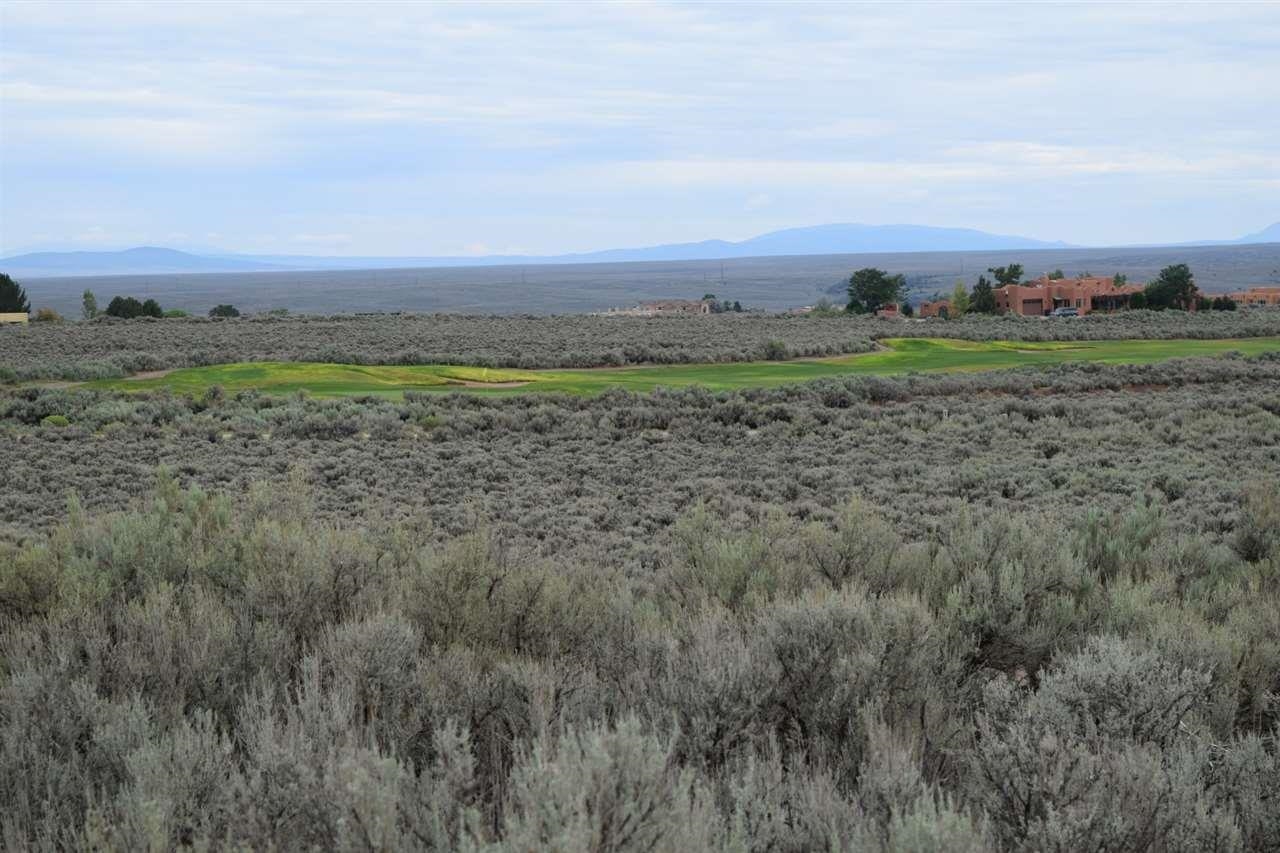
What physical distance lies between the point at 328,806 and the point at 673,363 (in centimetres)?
4338

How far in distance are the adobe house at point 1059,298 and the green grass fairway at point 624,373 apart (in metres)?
45.7

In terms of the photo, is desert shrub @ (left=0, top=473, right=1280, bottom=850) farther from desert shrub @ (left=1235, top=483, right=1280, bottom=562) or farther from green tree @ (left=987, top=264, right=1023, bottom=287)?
green tree @ (left=987, top=264, right=1023, bottom=287)

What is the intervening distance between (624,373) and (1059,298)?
65521 millimetres

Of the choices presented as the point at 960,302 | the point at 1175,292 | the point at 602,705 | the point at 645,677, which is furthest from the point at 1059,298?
the point at 602,705

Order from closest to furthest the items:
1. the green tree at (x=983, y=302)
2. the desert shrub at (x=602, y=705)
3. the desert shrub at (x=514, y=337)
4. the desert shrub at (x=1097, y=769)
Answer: the desert shrub at (x=602, y=705) → the desert shrub at (x=1097, y=769) → the desert shrub at (x=514, y=337) → the green tree at (x=983, y=302)

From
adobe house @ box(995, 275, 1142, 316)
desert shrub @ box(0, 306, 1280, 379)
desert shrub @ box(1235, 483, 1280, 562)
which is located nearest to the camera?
desert shrub @ box(1235, 483, 1280, 562)

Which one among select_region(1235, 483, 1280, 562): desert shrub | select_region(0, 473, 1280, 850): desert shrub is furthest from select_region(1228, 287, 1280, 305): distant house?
select_region(0, 473, 1280, 850): desert shrub

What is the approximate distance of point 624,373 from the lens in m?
41.9

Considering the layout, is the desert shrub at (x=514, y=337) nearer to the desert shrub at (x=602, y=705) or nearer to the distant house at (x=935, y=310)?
the distant house at (x=935, y=310)

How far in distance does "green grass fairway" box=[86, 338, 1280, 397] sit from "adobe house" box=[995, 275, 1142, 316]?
150 feet

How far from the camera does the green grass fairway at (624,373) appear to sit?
115ft

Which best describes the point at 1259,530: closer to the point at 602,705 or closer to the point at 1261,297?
the point at 602,705

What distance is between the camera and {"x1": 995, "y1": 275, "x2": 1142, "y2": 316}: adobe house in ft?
308

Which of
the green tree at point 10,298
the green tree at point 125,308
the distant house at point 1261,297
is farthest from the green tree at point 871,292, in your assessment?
the green tree at point 10,298
